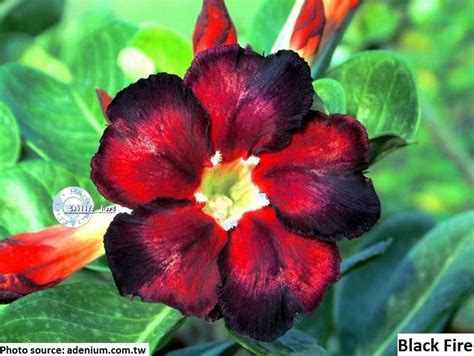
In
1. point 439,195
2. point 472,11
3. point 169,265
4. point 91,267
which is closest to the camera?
point 169,265

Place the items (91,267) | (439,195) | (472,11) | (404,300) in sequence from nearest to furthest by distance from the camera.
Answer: (91,267) → (404,300) → (472,11) → (439,195)

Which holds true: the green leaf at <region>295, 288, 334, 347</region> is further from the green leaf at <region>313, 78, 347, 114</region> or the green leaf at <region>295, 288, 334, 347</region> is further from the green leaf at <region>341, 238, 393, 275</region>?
the green leaf at <region>313, 78, 347, 114</region>

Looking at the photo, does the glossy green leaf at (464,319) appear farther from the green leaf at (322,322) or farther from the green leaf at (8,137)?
the green leaf at (8,137)

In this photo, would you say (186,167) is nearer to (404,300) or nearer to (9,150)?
(9,150)

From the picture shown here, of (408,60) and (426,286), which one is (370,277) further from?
(408,60)

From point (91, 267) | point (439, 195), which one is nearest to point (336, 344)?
point (91, 267)

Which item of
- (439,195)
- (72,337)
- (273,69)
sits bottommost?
(439,195)

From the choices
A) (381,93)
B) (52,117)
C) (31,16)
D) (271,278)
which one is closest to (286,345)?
(271,278)
